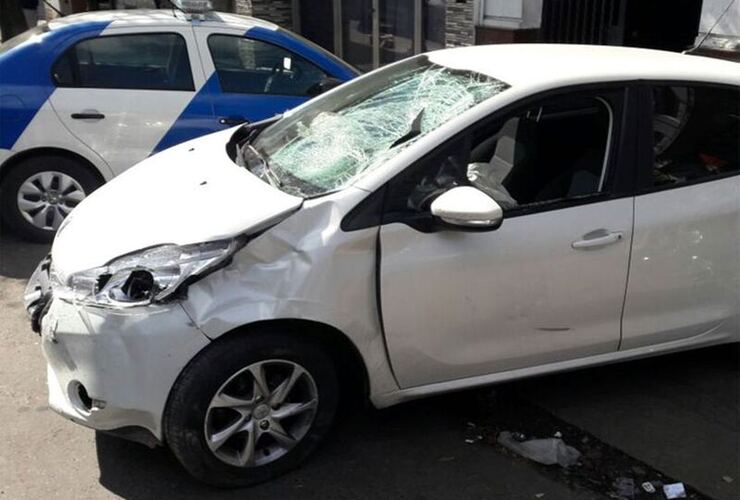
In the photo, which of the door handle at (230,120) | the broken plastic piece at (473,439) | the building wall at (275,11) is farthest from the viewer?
the building wall at (275,11)

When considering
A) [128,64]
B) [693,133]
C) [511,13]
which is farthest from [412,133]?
[511,13]

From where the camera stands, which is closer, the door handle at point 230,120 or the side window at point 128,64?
the side window at point 128,64

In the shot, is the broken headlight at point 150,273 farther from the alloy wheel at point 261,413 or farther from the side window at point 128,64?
the side window at point 128,64

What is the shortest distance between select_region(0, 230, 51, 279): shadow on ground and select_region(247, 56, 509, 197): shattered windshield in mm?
2337

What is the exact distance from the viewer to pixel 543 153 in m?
3.57

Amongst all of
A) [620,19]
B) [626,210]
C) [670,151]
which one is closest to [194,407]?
[626,210]

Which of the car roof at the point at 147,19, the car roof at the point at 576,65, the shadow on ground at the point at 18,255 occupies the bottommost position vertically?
the shadow on ground at the point at 18,255

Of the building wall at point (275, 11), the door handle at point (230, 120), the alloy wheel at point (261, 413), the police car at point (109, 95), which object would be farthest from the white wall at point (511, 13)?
the alloy wheel at point (261, 413)

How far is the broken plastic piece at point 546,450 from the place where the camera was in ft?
11.2

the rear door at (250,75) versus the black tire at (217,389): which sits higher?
the rear door at (250,75)

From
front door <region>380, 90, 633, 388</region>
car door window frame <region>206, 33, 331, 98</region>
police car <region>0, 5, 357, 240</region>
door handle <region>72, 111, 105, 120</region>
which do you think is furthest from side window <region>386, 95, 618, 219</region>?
door handle <region>72, 111, 105, 120</region>

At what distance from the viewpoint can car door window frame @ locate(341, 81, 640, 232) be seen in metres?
3.16

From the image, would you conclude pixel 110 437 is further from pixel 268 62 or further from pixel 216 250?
pixel 268 62

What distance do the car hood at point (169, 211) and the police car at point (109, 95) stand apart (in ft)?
6.99
